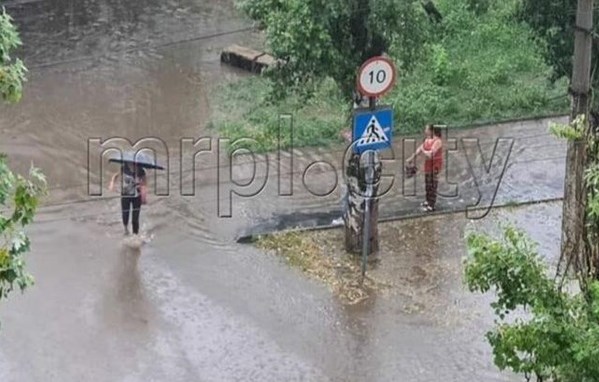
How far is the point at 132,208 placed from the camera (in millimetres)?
13711

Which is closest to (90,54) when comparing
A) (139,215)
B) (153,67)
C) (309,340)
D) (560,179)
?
(153,67)

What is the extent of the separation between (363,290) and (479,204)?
2959mm

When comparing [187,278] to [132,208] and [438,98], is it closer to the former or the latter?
[132,208]

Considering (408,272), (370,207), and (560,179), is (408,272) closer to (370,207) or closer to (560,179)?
(370,207)

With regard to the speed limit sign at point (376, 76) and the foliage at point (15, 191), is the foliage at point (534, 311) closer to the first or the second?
the foliage at point (15, 191)

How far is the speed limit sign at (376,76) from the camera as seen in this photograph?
11.8 m

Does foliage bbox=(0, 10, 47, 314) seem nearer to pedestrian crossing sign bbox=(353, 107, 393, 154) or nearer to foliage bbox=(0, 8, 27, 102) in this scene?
foliage bbox=(0, 8, 27, 102)

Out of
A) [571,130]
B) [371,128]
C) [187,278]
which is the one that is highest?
[571,130]

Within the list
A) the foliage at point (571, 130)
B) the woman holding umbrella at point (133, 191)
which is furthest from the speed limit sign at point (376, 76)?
the foliage at point (571, 130)

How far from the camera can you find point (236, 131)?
17.1 metres

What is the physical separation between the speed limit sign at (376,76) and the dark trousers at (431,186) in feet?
9.13

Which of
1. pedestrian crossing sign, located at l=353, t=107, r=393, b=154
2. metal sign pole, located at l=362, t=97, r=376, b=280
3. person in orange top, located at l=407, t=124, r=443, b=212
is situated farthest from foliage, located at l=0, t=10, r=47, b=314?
person in orange top, located at l=407, t=124, r=443, b=212

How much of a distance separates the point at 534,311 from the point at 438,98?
11.3 metres

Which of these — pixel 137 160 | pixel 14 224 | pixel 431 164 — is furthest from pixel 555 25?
pixel 14 224
